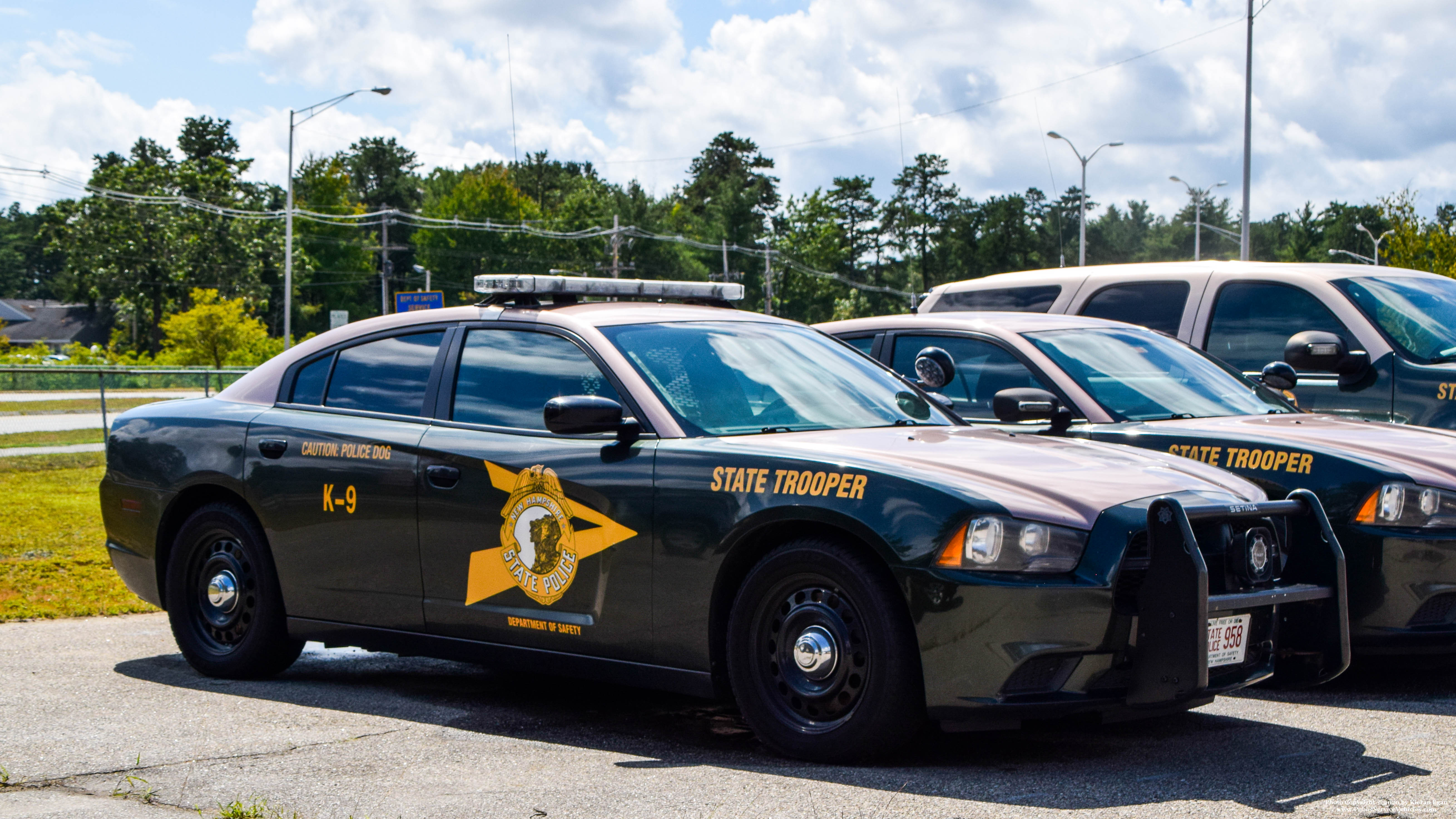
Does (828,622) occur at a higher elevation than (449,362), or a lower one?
lower

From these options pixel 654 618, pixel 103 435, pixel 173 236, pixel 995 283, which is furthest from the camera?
pixel 173 236

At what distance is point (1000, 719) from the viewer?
4273 millimetres

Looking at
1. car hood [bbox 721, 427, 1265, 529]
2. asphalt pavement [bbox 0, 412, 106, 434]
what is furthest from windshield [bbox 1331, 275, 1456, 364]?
asphalt pavement [bbox 0, 412, 106, 434]

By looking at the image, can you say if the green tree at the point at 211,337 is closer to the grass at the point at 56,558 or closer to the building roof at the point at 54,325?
the grass at the point at 56,558

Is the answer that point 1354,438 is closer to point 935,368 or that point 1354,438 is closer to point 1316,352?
point 1316,352

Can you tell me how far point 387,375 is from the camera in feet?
19.9

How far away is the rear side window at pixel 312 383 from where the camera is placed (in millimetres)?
6289

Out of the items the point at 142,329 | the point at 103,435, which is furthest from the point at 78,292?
the point at 103,435

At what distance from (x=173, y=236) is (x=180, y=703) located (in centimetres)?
8024

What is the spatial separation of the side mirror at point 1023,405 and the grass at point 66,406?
2725 cm

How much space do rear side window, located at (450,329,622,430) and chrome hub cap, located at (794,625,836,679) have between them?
1243 millimetres

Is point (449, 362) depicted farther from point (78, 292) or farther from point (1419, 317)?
point (78, 292)

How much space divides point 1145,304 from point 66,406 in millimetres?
31396

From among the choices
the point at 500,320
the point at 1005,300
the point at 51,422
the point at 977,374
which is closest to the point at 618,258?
the point at 51,422
